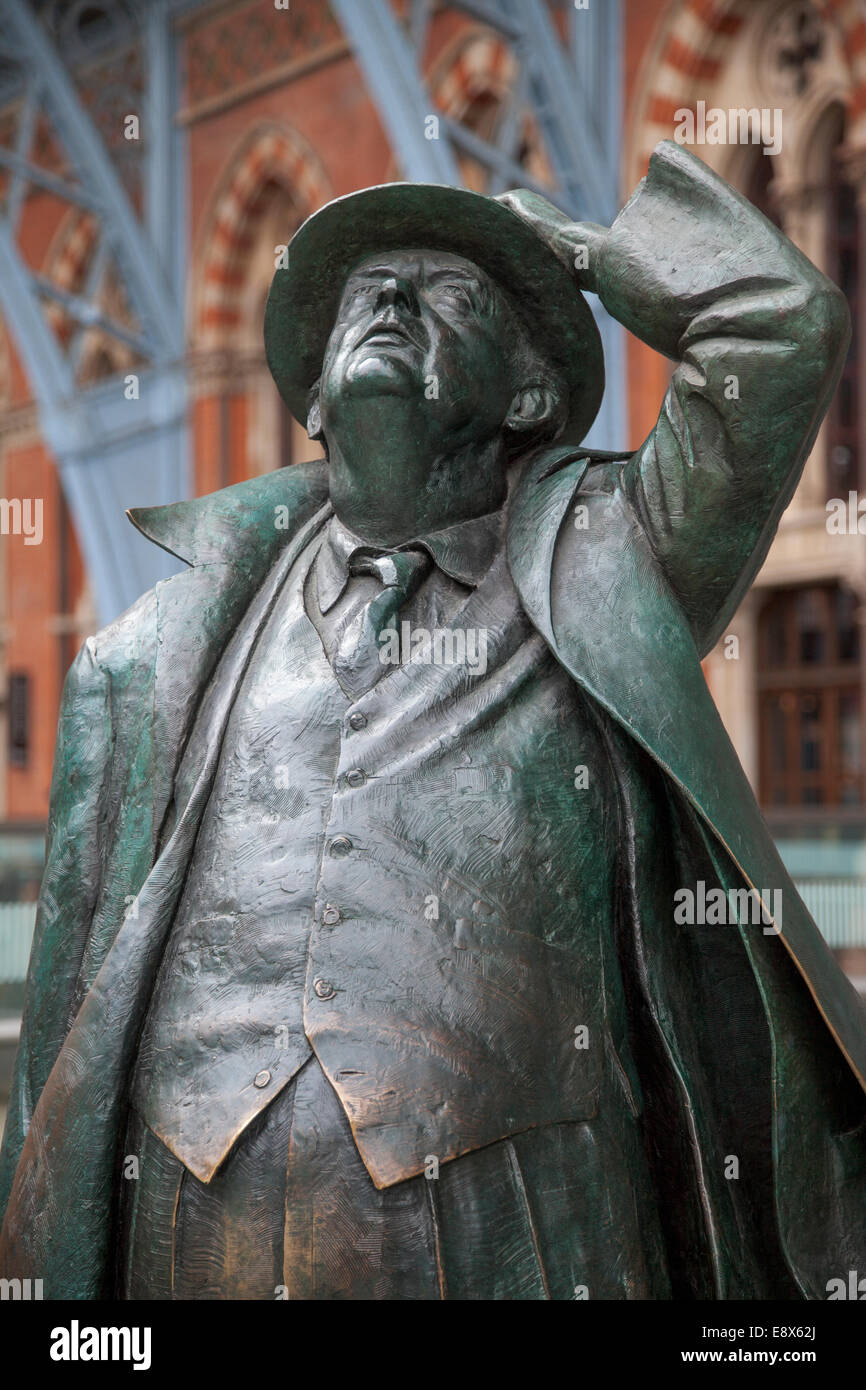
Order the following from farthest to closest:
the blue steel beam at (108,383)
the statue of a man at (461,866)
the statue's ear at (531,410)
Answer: the blue steel beam at (108,383) → the statue's ear at (531,410) → the statue of a man at (461,866)

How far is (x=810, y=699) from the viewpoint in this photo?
14102mm

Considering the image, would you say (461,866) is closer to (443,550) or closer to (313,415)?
(443,550)

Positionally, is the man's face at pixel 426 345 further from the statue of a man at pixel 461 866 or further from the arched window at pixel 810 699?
the arched window at pixel 810 699

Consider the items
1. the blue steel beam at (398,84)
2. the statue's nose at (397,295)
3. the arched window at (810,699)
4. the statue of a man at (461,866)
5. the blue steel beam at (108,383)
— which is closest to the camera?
the statue of a man at (461,866)

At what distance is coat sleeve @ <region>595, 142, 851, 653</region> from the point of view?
2.04m

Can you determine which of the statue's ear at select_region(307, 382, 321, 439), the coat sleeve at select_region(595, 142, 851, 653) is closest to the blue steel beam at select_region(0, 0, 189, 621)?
the statue's ear at select_region(307, 382, 321, 439)

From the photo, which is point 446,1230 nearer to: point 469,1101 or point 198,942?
point 469,1101

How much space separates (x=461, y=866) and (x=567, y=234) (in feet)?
2.76

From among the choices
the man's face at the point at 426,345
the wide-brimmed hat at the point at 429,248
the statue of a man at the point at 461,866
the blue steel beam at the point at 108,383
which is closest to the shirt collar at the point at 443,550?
the statue of a man at the point at 461,866

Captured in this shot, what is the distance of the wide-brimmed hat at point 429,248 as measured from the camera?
2.22 m

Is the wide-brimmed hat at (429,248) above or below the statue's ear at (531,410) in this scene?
above

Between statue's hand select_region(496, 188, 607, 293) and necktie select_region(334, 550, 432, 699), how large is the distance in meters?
0.43

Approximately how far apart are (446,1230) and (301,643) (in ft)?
2.44

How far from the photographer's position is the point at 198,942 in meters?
2.08
